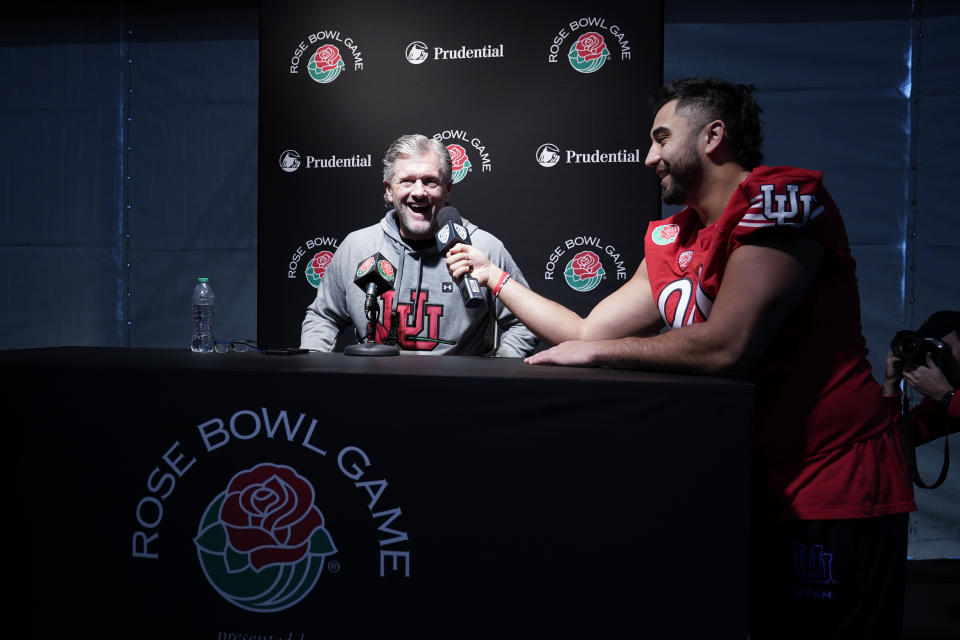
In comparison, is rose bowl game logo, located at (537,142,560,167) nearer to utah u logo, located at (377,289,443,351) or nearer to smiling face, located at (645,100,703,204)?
utah u logo, located at (377,289,443,351)

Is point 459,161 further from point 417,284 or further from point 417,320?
point 417,320

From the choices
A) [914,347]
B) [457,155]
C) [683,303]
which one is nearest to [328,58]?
[457,155]

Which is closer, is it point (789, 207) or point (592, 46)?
point (789, 207)

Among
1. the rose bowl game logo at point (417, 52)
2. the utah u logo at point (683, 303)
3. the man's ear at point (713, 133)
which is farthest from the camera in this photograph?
the rose bowl game logo at point (417, 52)

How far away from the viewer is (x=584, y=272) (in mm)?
3256

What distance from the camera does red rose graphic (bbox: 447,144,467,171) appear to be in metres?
3.33

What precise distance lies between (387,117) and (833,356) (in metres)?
A: 2.65

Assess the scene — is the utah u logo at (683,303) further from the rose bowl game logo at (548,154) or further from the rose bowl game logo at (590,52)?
the rose bowl game logo at (590,52)

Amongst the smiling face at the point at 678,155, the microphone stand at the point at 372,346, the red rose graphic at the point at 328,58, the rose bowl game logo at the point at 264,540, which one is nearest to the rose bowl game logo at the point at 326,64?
the red rose graphic at the point at 328,58

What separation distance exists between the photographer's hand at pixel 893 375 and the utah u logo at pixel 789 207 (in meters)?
1.38

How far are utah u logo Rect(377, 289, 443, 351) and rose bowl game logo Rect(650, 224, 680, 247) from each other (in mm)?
1271

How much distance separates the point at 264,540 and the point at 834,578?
3.49ft

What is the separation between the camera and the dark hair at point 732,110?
5.31 ft

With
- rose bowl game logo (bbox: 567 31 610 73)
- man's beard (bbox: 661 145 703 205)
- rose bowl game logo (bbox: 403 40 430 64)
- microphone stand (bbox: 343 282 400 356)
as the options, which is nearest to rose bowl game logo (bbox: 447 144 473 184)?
rose bowl game logo (bbox: 403 40 430 64)
